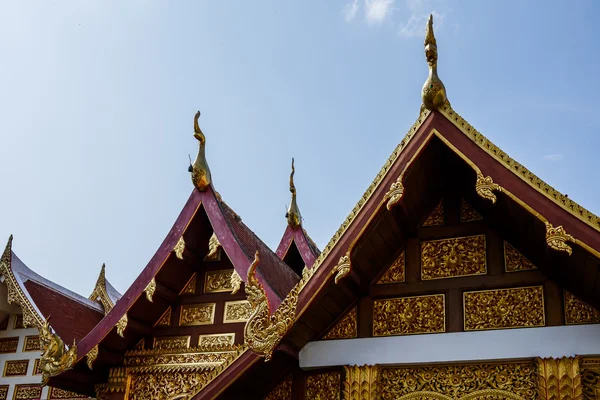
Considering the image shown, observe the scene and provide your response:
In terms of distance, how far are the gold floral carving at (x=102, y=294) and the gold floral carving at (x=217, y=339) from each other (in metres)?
4.17

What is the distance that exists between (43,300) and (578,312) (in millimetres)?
7336

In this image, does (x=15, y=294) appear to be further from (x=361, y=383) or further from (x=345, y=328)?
(x=361, y=383)

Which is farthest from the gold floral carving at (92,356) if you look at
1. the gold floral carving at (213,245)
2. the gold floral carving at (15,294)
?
the gold floral carving at (213,245)

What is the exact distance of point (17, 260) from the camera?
1088 cm

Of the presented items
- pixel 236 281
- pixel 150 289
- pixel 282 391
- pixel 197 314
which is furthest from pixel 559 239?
pixel 150 289

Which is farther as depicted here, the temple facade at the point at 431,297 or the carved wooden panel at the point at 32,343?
the carved wooden panel at the point at 32,343

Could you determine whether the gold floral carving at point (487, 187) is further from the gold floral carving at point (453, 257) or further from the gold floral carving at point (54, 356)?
the gold floral carving at point (54, 356)

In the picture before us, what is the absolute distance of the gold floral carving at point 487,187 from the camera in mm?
6082

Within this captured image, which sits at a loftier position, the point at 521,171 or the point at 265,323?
the point at 521,171

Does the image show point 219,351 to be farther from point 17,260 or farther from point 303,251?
point 17,260

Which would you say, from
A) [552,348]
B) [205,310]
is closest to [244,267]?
[205,310]

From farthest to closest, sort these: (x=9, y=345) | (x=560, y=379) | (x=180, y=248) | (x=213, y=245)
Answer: (x=9, y=345) → (x=180, y=248) → (x=213, y=245) → (x=560, y=379)

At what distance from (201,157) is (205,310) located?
1.82 m

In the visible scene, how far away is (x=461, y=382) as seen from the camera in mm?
6500
